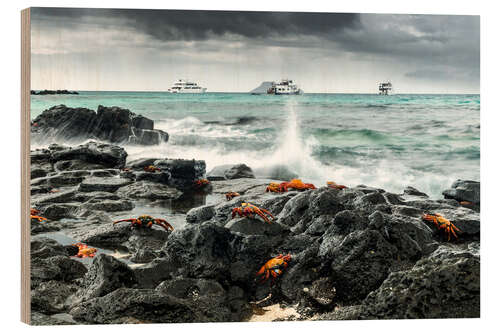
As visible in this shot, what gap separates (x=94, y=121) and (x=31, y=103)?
80 centimetres

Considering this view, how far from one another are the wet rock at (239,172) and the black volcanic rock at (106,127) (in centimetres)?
89

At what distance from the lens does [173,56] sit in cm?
670

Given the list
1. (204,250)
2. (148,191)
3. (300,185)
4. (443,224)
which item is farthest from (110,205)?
(443,224)

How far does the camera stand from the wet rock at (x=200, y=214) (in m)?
6.69

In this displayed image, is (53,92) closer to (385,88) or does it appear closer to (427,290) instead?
(385,88)

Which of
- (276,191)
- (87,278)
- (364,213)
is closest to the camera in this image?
(87,278)

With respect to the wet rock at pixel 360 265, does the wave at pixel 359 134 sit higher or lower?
higher

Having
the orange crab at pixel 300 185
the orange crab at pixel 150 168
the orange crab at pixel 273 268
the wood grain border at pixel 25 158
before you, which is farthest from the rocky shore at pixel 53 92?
the orange crab at pixel 273 268

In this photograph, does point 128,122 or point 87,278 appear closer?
point 87,278

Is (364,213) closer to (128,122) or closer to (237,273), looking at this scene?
(237,273)

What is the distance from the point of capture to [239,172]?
6.84 metres

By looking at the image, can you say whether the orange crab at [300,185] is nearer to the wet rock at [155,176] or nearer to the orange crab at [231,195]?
the orange crab at [231,195]

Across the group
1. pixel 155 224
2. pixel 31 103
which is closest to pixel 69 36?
pixel 31 103

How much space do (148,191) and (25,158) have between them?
149 centimetres
